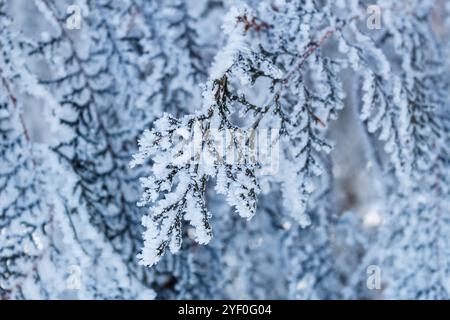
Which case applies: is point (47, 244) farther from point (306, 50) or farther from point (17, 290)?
point (306, 50)

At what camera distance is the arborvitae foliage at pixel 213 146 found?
162cm

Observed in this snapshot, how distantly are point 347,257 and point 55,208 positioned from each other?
1881 mm

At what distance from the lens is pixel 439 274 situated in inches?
94.4

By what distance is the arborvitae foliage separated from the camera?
1622mm

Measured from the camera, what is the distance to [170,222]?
1431 millimetres

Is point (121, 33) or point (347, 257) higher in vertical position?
point (121, 33)

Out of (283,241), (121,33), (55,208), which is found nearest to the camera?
(55,208)

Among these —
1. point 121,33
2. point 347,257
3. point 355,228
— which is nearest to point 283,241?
point 355,228

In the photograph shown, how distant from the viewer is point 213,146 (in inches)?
56.5

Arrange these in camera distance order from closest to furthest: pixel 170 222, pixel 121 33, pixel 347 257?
pixel 170 222, pixel 121 33, pixel 347 257
